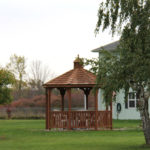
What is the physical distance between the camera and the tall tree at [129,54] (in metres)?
16.2

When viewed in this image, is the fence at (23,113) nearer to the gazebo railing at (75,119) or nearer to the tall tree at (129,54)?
the gazebo railing at (75,119)

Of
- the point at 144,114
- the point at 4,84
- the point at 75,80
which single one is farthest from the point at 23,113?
the point at 144,114

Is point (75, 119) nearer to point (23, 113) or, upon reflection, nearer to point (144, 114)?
point (144, 114)

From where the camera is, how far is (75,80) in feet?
92.2

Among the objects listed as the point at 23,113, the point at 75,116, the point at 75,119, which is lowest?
the point at 75,119

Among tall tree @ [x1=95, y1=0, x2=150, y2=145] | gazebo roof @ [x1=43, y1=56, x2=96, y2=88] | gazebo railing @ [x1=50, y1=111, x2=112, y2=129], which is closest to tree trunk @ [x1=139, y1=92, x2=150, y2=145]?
tall tree @ [x1=95, y1=0, x2=150, y2=145]

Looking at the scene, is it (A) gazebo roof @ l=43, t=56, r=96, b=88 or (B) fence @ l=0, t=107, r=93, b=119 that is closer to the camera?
(A) gazebo roof @ l=43, t=56, r=96, b=88

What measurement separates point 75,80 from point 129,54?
11.9 m

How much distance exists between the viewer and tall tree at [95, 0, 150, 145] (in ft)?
53.1

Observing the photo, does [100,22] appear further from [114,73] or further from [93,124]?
[93,124]

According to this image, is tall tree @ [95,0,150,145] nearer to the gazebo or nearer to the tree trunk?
the tree trunk

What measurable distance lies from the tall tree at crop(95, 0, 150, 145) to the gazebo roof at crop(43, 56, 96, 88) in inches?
405

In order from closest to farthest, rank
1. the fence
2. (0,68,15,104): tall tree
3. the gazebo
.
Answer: the gazebo → (0,68,15,104): tall tree → the fence

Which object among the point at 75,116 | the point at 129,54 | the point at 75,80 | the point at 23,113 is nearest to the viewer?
the point at 129,54
